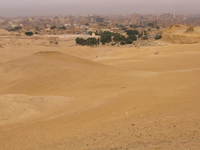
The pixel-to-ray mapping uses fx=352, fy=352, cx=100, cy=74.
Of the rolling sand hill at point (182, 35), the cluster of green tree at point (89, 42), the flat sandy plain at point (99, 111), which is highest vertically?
the flat sandy plain at point (99, 111)

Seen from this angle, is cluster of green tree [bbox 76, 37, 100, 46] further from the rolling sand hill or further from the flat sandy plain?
the flat sandy plain

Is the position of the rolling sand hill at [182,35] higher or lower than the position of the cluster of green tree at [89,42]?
higher

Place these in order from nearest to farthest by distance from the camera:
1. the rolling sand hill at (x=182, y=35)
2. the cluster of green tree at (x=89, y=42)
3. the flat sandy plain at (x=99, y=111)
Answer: the flat sandy plain at (x=99, y=111) → the rolling sand hill at (x=182, y=35) → the cluster of green tree at (x=89, y=42)

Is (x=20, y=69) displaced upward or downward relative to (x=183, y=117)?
downward

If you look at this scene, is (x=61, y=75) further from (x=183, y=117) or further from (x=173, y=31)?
(x=173, y=31)

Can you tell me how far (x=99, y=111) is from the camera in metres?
11.1

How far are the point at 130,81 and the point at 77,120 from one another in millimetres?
6492

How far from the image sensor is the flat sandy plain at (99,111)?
7.98m

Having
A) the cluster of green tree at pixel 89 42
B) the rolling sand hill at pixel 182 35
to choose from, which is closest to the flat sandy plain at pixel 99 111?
the rolling sand hill at pixel 182 35

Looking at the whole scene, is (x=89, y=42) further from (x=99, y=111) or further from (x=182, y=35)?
(x=99, y=111)

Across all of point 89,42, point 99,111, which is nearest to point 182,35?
point 89,42

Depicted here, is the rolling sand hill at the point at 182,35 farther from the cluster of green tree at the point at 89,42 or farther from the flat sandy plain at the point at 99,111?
the flat sandy plain at the point at 99,111

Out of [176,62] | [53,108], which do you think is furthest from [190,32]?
[53,108]

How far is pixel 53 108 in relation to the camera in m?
12.5
